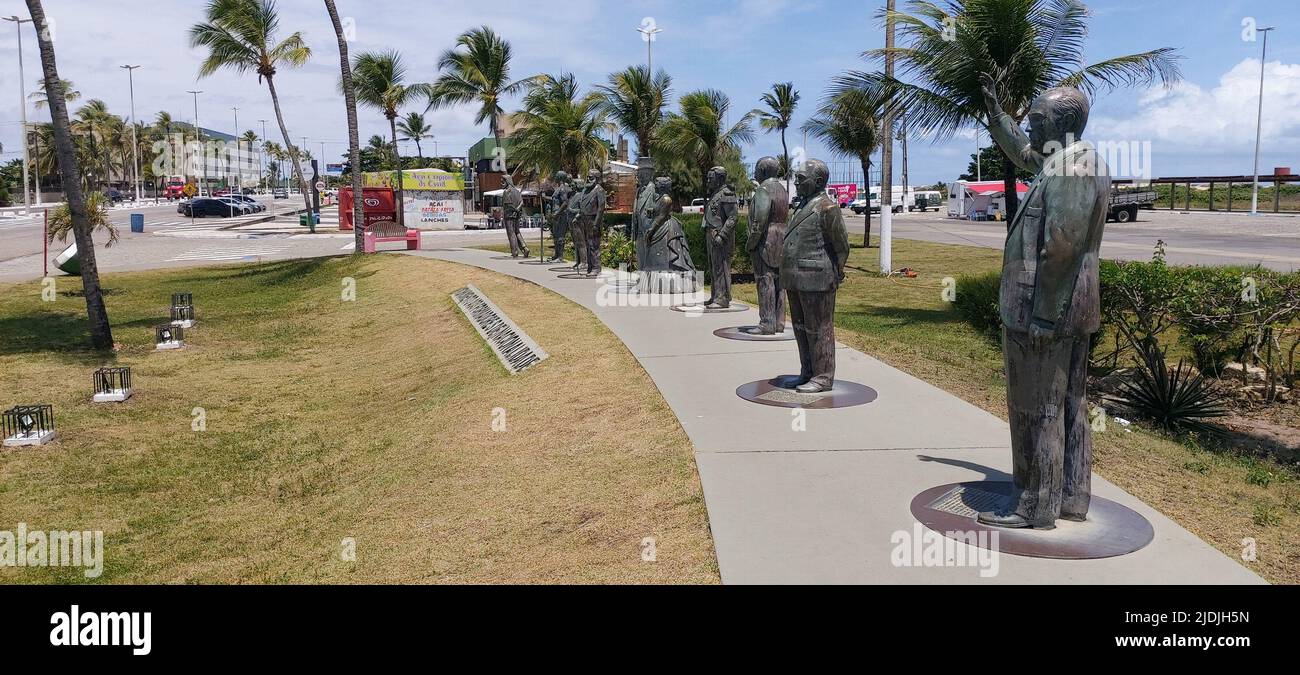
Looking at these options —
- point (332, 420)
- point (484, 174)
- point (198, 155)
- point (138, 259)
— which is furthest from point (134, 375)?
point (198, 155)

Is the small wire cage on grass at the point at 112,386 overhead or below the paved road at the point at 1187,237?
below

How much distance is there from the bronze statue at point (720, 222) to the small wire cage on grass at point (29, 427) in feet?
24.0

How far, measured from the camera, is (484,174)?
53438 mm

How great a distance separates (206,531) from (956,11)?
1012 cm

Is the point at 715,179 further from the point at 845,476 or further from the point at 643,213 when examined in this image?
the point at 845,476

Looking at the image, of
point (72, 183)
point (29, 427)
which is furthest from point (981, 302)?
point (72, 183)

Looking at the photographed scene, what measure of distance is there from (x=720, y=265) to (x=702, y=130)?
1793 cm

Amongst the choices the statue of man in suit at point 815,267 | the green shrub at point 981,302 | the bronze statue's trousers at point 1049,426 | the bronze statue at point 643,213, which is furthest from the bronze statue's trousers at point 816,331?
the bronze statue at point 643,213

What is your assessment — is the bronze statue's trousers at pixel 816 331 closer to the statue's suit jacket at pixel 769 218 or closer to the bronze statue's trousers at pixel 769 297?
the statue's suit jacket at pixel 769 218

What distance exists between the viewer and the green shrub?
38.8 feet

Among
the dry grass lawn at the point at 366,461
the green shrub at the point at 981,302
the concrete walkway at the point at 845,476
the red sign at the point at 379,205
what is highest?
the red sign at the point at 379,205

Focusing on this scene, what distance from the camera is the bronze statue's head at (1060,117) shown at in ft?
14.1

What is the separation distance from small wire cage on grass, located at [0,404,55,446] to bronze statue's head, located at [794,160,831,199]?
22.7ft

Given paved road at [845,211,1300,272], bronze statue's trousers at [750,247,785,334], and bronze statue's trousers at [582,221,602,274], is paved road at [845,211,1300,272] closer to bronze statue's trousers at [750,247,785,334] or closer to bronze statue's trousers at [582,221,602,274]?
bronze statue's trousers at [582,221,602,274]
